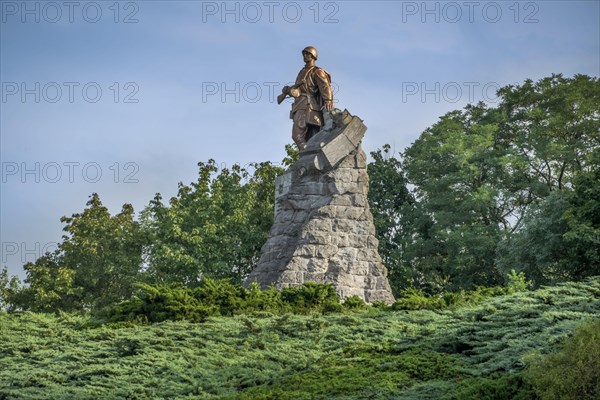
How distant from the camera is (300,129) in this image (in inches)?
822

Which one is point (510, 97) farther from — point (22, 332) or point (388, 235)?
point (22, 332)

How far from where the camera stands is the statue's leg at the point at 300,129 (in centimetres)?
2081

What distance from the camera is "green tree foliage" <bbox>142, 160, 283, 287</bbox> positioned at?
2962cm

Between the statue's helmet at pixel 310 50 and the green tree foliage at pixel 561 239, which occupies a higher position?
the statue's helmet at pixel 310 50

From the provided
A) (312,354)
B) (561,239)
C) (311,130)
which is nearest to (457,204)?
(561,239)

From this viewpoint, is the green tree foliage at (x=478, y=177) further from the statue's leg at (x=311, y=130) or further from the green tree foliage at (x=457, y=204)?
the statue's leg at (x=311, y=130)

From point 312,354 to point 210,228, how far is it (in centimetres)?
1820

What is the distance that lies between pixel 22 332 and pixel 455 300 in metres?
7.89

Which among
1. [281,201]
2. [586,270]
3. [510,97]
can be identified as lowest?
[586,270]

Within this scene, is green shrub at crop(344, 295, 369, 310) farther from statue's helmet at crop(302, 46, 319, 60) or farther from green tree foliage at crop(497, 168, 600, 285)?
green tree foliage at crop(497, 168, 600, 285)

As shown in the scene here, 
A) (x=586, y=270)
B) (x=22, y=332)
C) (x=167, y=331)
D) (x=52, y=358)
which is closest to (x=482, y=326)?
(x=167, y=331)

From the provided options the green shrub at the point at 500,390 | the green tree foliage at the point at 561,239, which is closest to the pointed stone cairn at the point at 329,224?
the green tree foliage at the point at 561,239

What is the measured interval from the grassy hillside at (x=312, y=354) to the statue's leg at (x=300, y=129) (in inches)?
275

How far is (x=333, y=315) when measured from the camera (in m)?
14.7
